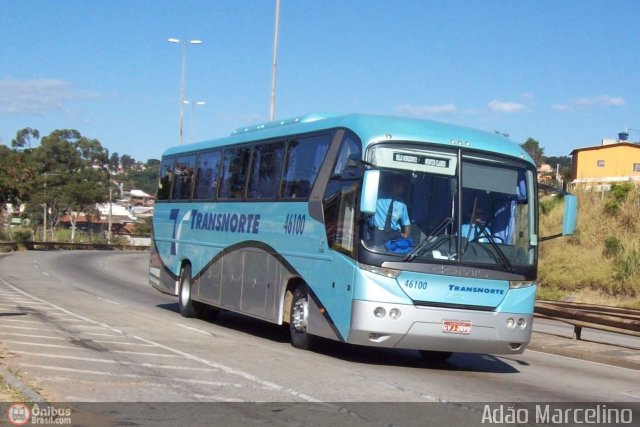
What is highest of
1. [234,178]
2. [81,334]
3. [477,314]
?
[234,178]

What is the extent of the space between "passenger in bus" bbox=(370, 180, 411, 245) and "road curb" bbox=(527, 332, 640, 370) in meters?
5.21

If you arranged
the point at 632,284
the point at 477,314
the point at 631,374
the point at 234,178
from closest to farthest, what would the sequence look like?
the point at 477,314
the point at 631,374
the point at 234,178
the point at 632,284

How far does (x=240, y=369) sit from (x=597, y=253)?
1145 inches

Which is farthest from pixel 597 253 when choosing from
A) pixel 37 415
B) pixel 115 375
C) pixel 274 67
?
pixel 37 415

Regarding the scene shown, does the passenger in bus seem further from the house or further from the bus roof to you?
the house

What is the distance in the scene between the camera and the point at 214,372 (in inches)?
420

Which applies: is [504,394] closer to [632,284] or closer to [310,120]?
[310,120]

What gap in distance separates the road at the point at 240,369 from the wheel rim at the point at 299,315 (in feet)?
1.40

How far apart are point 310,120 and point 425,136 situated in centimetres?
307

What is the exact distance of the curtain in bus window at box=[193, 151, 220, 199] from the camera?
17.8m

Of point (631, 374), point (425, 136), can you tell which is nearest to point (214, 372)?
point (425, 136)

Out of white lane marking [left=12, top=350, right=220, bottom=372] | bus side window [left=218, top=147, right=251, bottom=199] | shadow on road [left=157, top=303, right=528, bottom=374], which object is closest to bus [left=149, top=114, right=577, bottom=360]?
shadow on road [left=157, top=303, right=528, bottom=374]

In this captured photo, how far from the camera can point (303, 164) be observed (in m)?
14.0

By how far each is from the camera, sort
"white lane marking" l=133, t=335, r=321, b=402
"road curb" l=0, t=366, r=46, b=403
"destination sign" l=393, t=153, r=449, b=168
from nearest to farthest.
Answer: "road curb" l=0, t=366, r=46, b=403 → "white lane marking" l=133, t=335, r=321, b=402 → "destination sign" l=393, t=153, r=449, b=168
